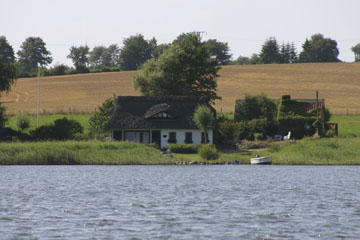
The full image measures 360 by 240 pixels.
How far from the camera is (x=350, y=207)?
2789cm

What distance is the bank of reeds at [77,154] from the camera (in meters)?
50.5

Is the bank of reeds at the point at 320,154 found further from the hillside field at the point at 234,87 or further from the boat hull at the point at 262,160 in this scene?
the hillside field at the point at 234,87

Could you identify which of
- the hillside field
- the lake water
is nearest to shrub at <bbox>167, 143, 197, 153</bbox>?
the lake water

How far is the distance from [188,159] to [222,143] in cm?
1386

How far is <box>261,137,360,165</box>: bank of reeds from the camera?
53.7 meters

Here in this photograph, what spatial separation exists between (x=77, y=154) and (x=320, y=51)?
124986mm

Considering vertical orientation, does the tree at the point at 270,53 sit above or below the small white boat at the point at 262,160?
above

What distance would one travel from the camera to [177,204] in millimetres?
28484

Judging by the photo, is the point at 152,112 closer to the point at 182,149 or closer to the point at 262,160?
the point at 182,149

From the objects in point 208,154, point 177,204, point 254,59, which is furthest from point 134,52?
point 177,204

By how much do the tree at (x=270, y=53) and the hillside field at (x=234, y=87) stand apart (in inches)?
728

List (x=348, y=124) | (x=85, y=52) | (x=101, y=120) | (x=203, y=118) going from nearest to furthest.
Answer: (x=203, y=118)
(x=101, y=120)
(x=348, y=124)
(x=85, y=52)

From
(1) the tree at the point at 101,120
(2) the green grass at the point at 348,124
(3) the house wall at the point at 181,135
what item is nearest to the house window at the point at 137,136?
(3) the house wall at the point at 181,135

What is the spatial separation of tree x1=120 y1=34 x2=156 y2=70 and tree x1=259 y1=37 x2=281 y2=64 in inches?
1163
